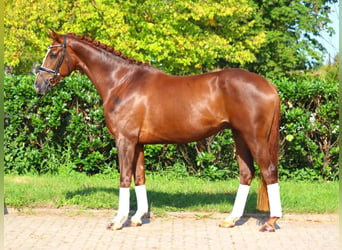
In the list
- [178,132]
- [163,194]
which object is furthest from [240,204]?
[163,194]

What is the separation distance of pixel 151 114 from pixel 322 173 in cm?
485

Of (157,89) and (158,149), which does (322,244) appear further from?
(158,149)

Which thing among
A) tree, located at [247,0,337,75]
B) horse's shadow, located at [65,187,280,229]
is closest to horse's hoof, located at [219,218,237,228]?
horse's shadow, located at [65,187,280,229]

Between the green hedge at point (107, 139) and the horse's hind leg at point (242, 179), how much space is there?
317cm

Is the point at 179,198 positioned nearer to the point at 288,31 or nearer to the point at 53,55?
the point at 53,55

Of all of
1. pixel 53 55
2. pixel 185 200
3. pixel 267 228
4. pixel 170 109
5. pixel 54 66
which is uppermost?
pixel 53 55

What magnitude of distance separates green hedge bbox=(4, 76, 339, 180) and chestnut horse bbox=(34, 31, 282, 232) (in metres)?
3.32

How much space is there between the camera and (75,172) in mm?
11664

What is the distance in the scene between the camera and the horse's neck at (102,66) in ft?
26.8

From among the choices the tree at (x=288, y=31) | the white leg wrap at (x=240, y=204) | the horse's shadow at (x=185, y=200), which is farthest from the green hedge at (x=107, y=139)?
the tree at (x=288, y=31)

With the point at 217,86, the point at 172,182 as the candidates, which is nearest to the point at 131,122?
the point at 217,86

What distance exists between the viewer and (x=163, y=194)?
31.8 ft

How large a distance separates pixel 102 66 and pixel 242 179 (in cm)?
232

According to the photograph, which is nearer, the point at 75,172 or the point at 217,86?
the point at 217,86
